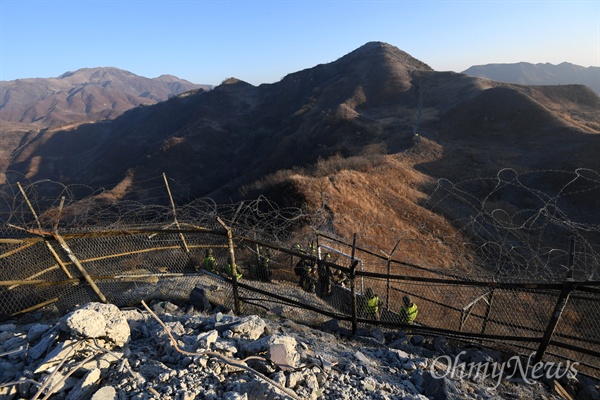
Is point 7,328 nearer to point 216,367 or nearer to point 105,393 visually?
point 105,393

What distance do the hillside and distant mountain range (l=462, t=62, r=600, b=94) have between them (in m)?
97.4

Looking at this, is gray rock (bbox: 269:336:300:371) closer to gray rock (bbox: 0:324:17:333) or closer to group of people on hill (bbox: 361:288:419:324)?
group of people on hill (bbox: 361:288:419:324)

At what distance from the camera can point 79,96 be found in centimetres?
12262

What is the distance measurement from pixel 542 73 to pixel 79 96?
604 ft

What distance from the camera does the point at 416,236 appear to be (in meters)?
13.3

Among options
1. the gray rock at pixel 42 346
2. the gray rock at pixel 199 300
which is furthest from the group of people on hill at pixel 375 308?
the gray rock at pixel 42 346

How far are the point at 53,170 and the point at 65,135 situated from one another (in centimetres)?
1662

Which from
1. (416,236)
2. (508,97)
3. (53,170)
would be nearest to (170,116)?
(53,170)

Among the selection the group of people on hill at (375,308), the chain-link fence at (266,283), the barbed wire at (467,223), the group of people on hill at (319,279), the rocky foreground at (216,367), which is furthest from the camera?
the barbed wire at (467,223)

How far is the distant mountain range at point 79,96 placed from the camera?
4112 inches

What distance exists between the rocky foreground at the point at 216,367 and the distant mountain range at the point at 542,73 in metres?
Result: 143

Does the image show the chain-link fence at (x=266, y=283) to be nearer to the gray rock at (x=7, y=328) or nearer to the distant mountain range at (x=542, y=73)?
the gray rock at (x=7, y=328)

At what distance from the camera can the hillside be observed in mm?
15039

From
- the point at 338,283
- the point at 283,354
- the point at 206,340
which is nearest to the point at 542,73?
the point at 338,283
